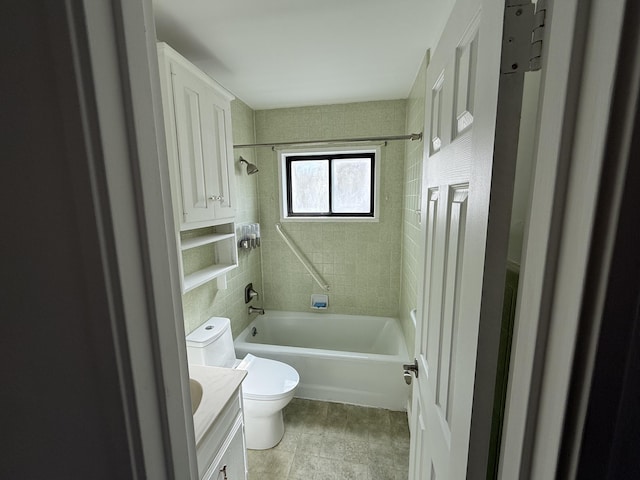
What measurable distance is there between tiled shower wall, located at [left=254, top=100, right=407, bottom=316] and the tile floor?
100 centimetres

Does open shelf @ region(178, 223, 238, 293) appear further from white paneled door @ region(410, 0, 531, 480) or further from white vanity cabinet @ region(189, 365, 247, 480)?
white paneled door @ region(410, 0, 531, 480)

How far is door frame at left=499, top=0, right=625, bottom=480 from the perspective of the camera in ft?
1.00

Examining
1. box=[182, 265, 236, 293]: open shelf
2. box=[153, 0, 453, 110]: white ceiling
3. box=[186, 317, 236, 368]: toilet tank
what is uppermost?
box=[153, 0, 453, 110]: white ceiling

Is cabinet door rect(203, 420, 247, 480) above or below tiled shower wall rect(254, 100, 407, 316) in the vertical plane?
below

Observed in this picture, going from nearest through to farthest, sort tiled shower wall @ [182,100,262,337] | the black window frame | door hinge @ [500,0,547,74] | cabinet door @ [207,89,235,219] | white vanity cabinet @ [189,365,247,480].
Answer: door hinge @ [500,0,547,74] → white vanity cabinet @ [189,365,247,480] → cabinet door @ [207,89,235,219] → tiled shower wall @ [182,100,262,337] → the black window frame

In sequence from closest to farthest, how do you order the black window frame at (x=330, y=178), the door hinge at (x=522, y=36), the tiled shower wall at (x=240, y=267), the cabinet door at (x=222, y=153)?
the door hinge at (x=522, y=36) < the cabinet door at (x=222, y=153) < the tiled shower wall at (x=240, y=267) < the black window frame at (x=330, y=178)

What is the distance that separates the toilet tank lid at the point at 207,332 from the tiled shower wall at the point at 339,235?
1.10m

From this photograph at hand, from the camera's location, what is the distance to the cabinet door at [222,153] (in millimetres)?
1645

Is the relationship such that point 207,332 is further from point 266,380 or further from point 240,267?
point 240,267

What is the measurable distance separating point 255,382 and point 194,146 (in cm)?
155

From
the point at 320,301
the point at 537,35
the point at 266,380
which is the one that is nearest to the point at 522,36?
the point at 537,35

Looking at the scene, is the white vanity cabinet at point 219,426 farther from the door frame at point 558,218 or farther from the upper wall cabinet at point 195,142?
the door frame at point 558,218

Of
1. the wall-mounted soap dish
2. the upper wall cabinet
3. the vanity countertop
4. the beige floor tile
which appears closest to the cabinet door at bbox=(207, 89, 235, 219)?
the upper wall cabinet

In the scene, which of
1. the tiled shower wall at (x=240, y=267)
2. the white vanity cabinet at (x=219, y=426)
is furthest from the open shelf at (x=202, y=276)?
the white vanity cabinet at (x=219, y=426)
